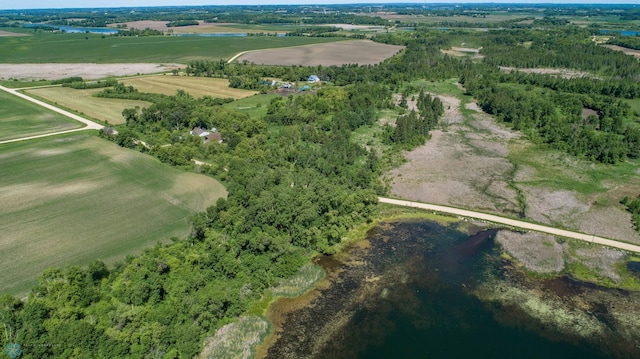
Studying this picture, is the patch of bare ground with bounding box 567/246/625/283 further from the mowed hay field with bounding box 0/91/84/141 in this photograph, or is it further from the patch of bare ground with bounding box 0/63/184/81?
Result: the patch of bare ground with bounding box 0/63/184/81

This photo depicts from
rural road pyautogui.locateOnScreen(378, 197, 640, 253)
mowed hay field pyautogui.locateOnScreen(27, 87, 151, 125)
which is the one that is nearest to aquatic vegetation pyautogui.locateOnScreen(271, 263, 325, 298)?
rural road pyautogui.locateOnScreen(378, 197, 640, 253)

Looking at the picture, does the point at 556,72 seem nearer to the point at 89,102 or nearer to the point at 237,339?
the point at 89,102

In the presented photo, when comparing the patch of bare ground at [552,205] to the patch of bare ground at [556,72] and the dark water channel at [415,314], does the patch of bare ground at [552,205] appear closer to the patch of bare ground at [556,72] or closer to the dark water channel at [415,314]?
the dark water channel at [415,314]

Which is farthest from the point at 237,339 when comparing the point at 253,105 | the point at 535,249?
the point at 253,105

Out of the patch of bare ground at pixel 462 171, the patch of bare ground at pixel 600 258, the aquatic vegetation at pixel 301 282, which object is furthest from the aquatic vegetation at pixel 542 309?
the patch of bare ground at pixel 462 171

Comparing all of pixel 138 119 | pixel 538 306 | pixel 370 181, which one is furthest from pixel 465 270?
pixel 138 119

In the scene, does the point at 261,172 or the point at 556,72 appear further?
the point at 556,72

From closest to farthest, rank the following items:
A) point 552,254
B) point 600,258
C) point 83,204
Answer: point 600,258 → point 552,254 → point 83,204
